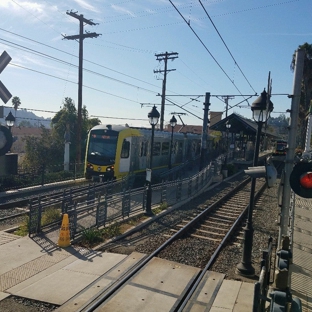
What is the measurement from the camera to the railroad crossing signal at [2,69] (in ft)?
15.6

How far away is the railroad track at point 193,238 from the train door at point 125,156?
5280mm

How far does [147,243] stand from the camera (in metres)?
9.19

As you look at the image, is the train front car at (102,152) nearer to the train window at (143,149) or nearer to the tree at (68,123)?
the train window at (143,149)

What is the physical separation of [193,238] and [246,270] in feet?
9.35

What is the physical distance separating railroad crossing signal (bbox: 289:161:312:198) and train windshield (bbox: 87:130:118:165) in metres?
14.0

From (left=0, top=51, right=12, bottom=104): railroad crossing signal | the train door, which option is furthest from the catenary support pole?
the train door

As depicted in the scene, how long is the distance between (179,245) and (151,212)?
3.51 metres

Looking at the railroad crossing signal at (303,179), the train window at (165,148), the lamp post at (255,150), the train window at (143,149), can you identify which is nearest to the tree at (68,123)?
the train window at (165,148)

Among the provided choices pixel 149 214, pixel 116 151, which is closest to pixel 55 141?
pixel 116 151

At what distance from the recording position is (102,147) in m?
18.4

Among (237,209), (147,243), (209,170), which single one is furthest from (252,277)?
(209,170)

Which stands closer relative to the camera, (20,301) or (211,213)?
(20,301)

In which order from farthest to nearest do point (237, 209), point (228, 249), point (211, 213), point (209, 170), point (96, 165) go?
point (209, 170), point (96, 165), point (237, 209), point (211, 213), point (228, 249)

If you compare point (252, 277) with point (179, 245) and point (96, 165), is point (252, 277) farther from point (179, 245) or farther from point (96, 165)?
point (96, 165)
